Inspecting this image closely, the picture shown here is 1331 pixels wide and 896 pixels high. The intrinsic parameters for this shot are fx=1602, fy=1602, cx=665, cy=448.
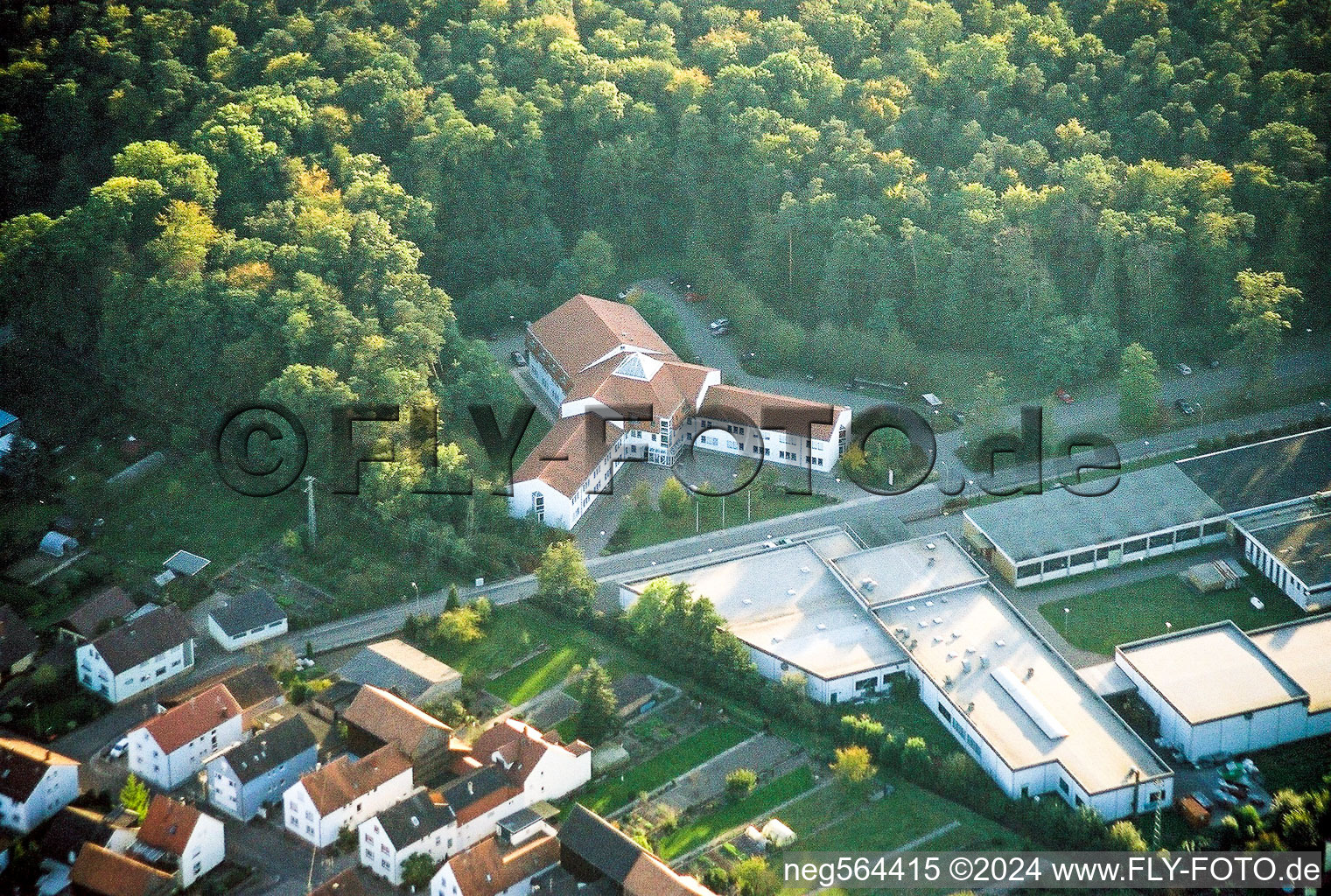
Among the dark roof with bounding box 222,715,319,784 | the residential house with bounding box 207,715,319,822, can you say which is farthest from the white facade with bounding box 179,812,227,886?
the dark roof with bounding box 222,715,319,784

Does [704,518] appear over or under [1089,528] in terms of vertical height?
over

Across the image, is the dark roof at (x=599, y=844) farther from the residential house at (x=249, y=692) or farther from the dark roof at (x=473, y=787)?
the residential house at (x=249, y=692)

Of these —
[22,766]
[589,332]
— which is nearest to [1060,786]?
[589,332]

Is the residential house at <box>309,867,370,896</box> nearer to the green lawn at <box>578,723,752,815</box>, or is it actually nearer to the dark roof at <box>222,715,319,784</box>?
the dark roof at <box>222,715,319,784</box>

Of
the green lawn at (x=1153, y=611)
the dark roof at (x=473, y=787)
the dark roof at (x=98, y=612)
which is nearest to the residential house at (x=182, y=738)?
the dark roof at (x=98, y=612)

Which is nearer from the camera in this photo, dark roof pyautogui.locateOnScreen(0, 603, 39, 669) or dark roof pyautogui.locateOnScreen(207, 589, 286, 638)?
dark roof pyautogui.locateOnScreen(0, 603, 39, 669)

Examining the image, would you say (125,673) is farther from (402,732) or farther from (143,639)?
(402,732)

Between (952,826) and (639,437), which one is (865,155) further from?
(952,826)

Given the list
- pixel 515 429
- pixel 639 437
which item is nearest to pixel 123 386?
pixel 515 429
